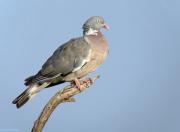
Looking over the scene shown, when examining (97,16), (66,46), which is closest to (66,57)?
(66,46)

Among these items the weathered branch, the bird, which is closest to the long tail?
the bird

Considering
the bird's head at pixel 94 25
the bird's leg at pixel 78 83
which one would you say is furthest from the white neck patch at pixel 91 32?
the bird's leg at pixel 78 83

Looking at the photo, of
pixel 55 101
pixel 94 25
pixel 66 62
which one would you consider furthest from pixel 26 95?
pixel 94 25

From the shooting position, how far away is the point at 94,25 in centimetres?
977

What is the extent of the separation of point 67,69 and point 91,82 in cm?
43

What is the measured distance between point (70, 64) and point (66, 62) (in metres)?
0.07

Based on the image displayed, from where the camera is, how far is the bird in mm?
9516

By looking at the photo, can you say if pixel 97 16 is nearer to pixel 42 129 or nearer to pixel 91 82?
pixel 91 82

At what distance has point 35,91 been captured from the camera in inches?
377

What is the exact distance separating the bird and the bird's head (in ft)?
0.36

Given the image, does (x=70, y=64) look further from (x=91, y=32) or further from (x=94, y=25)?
(x=94, y=25)

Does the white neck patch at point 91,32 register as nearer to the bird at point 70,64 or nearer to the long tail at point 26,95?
the bird at point 70,64

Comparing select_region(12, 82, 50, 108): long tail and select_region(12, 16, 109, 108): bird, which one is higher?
select_region(12, 16, 109, 108): bird

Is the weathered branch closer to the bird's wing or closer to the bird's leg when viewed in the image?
the bird's leg
